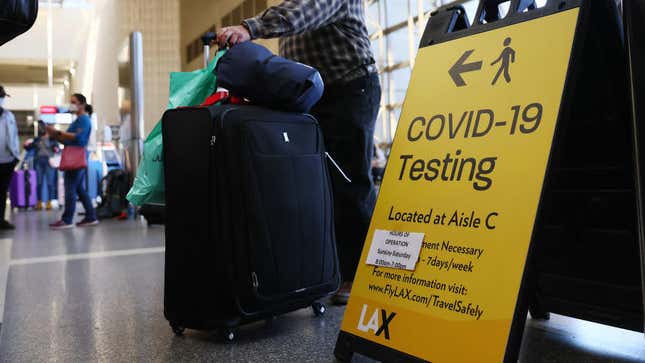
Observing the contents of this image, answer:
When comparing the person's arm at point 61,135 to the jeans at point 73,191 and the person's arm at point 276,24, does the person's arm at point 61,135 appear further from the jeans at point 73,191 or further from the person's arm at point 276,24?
the person's arm at point 276,24

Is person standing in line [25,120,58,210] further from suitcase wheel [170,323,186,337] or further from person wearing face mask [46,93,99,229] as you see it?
suitcase wheel [170,323,186,337]

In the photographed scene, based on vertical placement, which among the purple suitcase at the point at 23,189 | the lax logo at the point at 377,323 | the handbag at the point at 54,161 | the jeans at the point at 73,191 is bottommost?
the purple suitcase at the point at 23,189

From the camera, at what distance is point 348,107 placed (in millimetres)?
2029

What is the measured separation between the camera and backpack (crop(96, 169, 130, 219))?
685cm

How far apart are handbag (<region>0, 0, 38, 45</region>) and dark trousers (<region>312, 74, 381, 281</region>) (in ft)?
3.42

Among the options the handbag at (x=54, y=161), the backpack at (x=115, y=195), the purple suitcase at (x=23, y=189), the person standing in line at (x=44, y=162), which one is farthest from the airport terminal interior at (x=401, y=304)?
the handbag at (x=54, y=161)

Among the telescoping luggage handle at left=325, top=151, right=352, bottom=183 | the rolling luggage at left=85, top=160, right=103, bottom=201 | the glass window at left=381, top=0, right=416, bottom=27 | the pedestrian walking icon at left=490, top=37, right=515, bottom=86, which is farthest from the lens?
the glass window at left=381, top=0, right=416, bottom=27

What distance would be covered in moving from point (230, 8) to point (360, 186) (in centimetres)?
1071

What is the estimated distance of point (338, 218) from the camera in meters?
2.11

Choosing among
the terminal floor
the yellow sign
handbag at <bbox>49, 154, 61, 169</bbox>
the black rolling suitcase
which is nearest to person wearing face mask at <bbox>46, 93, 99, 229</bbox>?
the terminal floor

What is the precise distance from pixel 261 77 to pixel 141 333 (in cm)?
87

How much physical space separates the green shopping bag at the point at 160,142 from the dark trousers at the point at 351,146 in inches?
16.3

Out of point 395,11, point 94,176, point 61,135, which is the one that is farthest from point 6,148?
point 395,11

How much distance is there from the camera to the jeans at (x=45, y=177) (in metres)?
9.88
